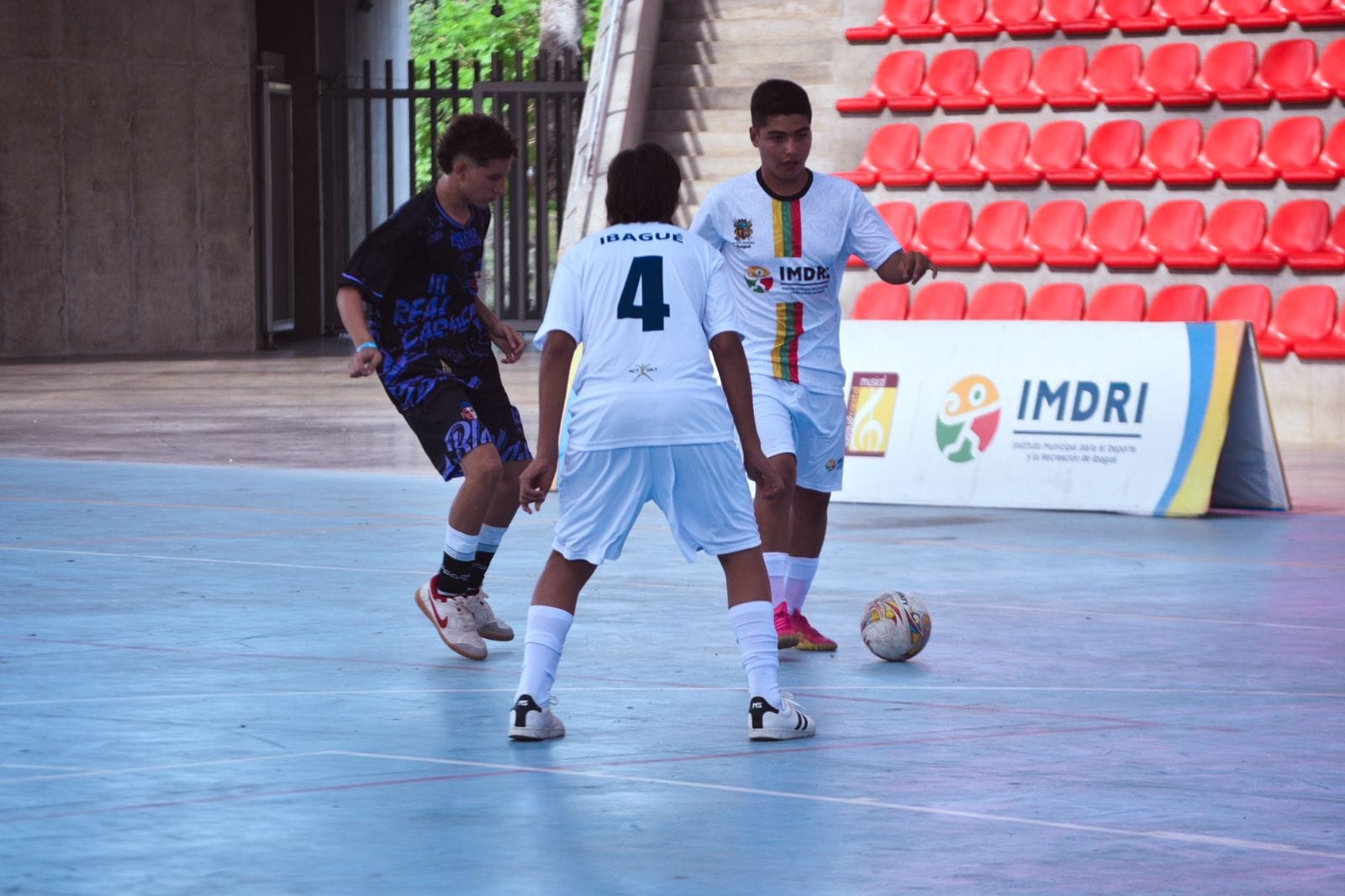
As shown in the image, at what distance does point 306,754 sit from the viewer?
225 inches

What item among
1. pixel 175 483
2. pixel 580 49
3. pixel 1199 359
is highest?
pixel 580 49

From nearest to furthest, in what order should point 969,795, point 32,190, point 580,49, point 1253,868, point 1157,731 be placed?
A: point 1253,868, point 969,795, point 1157,731, point 32,190, point 580,49

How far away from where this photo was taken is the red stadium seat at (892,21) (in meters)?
20.2

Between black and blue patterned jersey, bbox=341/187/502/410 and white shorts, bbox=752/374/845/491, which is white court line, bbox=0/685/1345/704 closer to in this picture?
white shorts, bbox=752/374/845/491

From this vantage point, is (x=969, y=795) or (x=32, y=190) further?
(x=32, y=190)

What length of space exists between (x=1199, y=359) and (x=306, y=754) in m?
7.57

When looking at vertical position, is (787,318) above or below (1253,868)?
above

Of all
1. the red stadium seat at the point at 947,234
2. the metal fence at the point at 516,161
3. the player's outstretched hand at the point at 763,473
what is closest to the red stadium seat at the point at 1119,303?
the red stadium seat at the point at 947,234

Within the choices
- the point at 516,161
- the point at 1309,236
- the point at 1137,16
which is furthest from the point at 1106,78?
the point at 516,161

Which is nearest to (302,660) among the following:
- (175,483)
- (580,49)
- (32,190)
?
(175,483)

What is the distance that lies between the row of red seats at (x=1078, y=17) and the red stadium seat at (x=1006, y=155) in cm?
132

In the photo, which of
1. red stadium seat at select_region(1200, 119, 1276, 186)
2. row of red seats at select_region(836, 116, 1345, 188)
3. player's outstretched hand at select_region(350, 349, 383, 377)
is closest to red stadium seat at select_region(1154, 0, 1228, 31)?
row of red seats at select_region(836, 116, 1345, 188)

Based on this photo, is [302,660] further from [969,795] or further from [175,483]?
[175,483]

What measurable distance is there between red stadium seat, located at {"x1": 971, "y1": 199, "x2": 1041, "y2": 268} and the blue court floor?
7119mm
